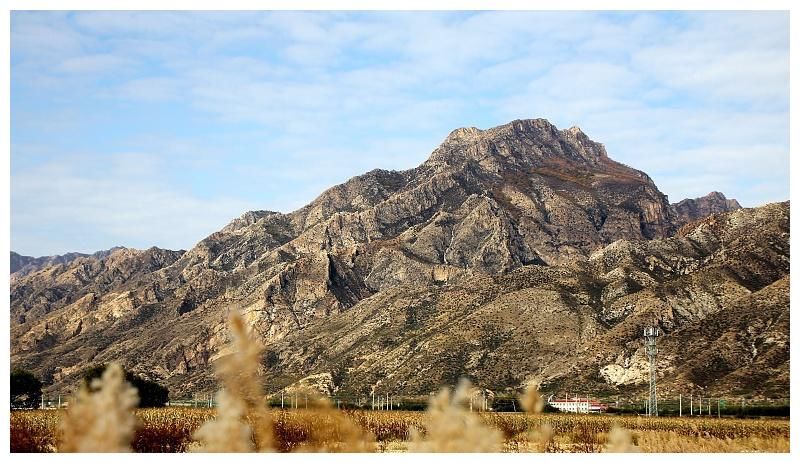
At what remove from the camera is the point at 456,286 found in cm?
9506

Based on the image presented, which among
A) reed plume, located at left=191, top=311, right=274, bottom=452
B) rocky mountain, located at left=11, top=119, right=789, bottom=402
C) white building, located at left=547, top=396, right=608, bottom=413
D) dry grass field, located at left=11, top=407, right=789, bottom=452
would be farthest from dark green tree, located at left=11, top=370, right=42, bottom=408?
reed plume, located at left=191, top=311, right=274, bottom=452

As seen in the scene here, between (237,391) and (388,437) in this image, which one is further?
(388,437)

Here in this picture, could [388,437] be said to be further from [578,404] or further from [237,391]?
[578,404]

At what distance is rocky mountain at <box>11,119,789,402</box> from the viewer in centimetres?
6931

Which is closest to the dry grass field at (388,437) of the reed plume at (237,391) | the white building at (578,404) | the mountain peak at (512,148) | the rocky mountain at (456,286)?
the reed plume at (237,391)

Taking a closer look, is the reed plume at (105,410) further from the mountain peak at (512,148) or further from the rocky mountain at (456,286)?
the mountain peak at (512,148)

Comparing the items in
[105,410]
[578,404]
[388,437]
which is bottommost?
[578,404]

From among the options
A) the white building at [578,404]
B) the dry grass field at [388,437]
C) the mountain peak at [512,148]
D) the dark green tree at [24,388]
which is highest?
the mountain peak at [512,148]

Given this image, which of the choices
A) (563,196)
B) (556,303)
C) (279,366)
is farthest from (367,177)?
(556,303)

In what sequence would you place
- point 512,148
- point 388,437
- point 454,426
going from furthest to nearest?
point 512,148, point 388,437, point 454,426

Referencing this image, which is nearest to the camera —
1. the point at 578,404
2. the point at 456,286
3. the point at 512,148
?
the point at 578,404

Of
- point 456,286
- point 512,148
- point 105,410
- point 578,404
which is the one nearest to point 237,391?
point 105,410

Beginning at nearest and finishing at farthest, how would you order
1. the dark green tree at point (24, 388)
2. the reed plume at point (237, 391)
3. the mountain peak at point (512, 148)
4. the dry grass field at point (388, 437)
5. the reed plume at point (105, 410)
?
the reed plume at point (237, 391) → the reed plume at point (105, 410) → the dry grass field at point (388, 437) → the dark green tree at point (24, 388) → the mountain peak at point (512, 148)

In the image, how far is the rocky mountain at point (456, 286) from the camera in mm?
69312
